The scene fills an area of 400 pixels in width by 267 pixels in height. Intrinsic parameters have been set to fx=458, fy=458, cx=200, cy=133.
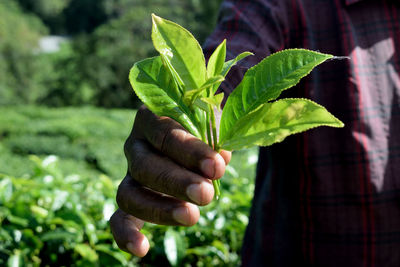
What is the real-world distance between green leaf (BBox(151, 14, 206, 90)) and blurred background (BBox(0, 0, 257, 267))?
1314 mm

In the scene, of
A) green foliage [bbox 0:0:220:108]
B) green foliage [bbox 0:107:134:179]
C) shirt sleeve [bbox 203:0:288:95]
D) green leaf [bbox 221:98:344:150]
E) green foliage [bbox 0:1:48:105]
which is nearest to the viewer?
green leaf [bbox 221:98:344:150]

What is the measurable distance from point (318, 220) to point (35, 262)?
1.16 m

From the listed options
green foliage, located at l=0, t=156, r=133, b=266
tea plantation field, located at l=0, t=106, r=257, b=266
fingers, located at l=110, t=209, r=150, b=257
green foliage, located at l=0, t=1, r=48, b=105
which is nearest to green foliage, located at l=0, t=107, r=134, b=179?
tea plantation field, located at l=0, t=106, r=257, b=266

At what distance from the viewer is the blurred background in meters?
1.93

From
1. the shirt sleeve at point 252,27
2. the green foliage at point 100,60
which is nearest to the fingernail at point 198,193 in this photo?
the shirt sleeve at point 252,27

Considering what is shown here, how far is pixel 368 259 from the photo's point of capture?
1.67 metres

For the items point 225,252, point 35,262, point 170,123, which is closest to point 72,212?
point 35,262

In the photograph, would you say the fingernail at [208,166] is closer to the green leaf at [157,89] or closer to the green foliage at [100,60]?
the green leaf at [157,89]

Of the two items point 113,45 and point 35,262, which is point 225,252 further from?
point 113,45

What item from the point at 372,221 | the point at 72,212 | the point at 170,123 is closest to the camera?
the point at 170,123

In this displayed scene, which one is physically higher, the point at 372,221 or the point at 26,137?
the point at 372,221

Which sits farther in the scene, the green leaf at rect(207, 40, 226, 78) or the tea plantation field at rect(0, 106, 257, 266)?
the tea plantation field at rect(0, 106, 257, 266)

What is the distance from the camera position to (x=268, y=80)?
2.38 feet

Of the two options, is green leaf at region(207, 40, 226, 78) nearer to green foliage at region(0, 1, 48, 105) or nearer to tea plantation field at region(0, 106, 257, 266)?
tea plantation field at region(0, 106, 257, 266)
